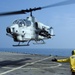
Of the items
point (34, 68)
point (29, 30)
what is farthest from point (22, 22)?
point (34, 68)

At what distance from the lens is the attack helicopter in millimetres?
29438

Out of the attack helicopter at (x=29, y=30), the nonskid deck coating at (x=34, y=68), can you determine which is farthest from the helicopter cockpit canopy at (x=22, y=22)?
the nonskid deck coating at (x=34, y=68)

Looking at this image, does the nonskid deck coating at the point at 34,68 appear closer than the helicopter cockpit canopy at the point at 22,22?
Yes

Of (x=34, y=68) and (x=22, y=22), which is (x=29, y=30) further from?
(x=34, y=68)

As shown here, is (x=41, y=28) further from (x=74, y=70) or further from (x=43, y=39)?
(x=74, y=70)

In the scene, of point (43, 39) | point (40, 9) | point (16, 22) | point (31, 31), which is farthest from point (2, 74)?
point (43, 39)

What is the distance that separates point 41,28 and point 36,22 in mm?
1272

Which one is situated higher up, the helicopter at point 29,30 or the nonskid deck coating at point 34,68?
the helicopter at point 29,30

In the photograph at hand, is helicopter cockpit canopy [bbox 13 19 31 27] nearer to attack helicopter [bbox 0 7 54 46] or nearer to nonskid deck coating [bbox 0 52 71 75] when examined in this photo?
attack helicopter [bbox 0 7 54 46]

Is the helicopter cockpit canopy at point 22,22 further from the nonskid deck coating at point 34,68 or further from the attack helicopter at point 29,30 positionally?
the nonskid deck coating at point 34,68

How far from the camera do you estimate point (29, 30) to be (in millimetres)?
32750

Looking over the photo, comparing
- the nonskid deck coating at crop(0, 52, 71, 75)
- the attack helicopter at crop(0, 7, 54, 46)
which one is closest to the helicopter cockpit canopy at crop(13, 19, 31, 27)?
Result: the attack helicopter at crop(0, 7, 54, 46)

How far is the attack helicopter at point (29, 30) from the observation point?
29.4 m

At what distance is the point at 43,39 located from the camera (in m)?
37.2
